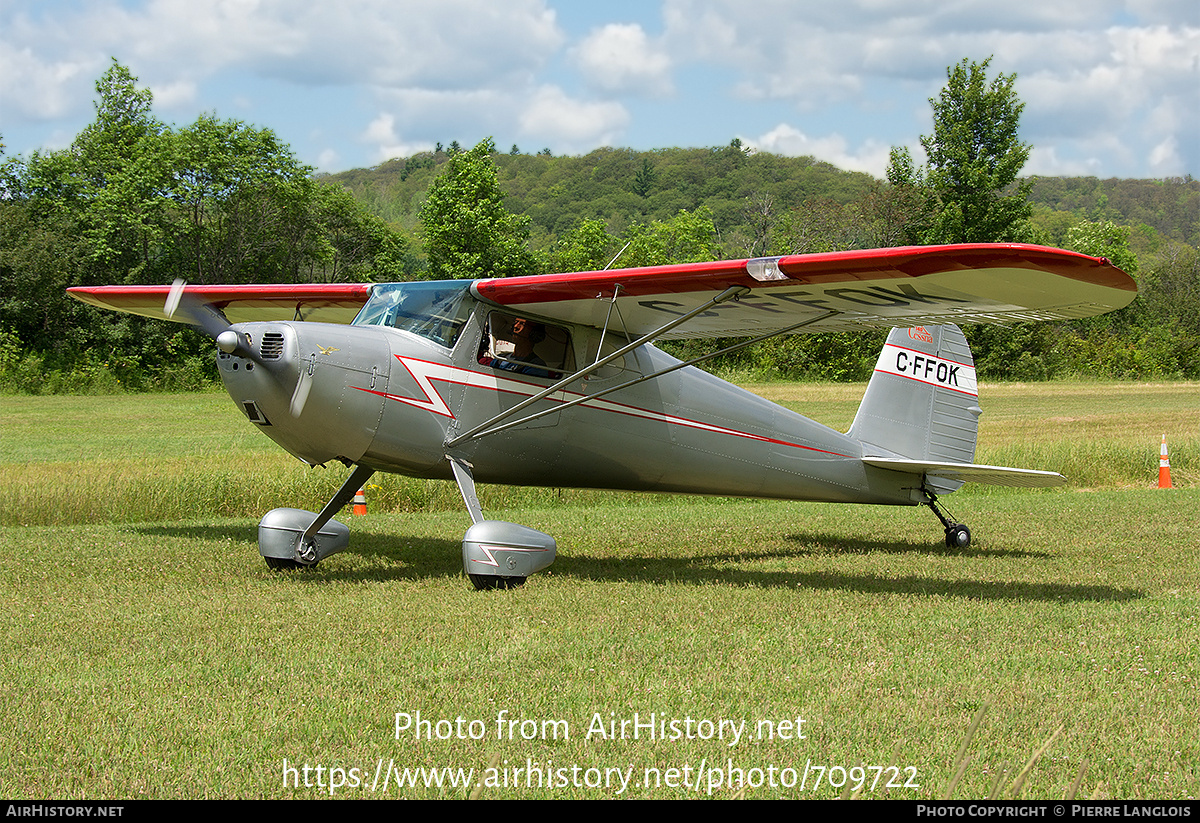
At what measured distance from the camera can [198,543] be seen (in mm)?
9984

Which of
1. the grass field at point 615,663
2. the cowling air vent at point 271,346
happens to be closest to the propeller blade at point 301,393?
the cowling air vent at point 271,346

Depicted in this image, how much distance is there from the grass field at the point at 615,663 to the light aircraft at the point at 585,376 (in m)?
0.74

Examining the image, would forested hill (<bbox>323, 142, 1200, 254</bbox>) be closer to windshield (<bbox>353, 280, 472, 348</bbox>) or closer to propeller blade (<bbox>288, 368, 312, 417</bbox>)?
windshield (<bbox>353, 280, 472, 348</bbox>)

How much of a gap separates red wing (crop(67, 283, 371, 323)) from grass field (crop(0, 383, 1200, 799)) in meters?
2.45

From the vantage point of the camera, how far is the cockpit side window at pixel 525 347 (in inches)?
335

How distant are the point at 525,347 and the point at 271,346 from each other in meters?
2.29

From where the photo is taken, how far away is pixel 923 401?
37.0ft

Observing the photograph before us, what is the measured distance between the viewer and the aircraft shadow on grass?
308 inches

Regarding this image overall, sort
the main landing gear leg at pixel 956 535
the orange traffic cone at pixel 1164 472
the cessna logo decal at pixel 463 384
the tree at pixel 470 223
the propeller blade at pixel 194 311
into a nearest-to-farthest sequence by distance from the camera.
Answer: the cessna logo decal at pixel 463 384 → the propeller blade at pixel 194 311 → the main landing gear leg at pixel 956 535 → the orange traffic cone at pixel 1164 472 → the tree at pixel 470 223

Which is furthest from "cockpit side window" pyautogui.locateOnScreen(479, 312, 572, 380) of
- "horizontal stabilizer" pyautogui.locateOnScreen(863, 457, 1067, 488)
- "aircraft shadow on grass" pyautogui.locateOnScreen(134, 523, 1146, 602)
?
"horizontal stabilizer" pyautogui.locateOnScreen(863, 457, 1067, 488)

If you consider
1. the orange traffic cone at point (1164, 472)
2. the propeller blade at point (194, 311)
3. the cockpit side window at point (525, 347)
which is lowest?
the orange traffic cone at point (1164, 472)

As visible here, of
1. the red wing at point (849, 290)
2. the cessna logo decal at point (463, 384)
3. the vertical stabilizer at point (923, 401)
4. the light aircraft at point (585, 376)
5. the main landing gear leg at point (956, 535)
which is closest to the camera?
the red wing at point (849, 290)

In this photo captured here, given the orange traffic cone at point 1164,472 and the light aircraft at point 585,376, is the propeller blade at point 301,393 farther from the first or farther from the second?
the orange traffic cone at point 1164,472
